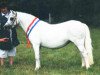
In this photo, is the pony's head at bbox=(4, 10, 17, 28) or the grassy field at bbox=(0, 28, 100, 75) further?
the pony's head at bbox=(4, 10, 17, 28)

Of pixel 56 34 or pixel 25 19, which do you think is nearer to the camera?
pixel 56 34

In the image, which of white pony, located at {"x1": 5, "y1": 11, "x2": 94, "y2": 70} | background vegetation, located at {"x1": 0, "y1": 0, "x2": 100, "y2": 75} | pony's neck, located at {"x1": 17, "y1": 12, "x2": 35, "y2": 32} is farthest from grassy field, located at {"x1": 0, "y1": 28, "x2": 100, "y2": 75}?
pony's neck, located at {"x1": 17, "y1": 12, "x2": 35, "y2": 32}

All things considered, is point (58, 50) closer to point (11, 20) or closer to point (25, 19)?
point (25, 19)

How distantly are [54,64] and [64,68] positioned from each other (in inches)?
32.7

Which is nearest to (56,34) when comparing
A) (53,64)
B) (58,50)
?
(53,64)

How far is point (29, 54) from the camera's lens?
577 inches

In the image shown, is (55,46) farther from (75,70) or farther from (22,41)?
(22,41)

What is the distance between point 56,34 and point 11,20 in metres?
1.36

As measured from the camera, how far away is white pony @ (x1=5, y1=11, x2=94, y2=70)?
11.3m

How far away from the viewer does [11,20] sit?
11594 millimetres

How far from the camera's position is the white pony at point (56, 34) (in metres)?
11.3

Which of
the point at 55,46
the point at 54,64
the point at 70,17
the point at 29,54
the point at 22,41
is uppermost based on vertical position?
the point at 55,46

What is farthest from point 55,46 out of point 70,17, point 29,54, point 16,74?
point 70,17

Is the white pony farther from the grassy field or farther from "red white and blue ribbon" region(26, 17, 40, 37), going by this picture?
the grassy field
